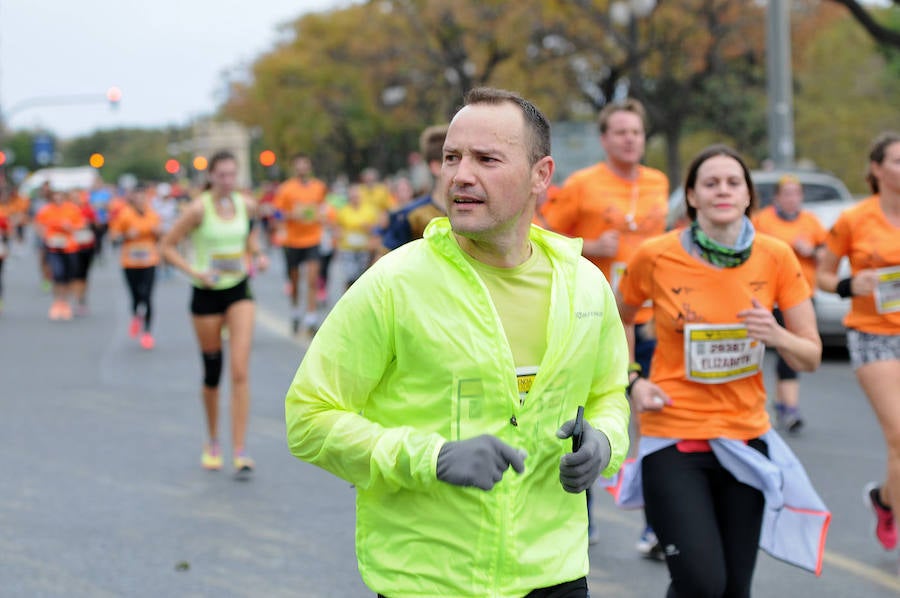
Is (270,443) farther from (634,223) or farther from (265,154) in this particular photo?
(265,154)

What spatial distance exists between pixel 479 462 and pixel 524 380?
37cm

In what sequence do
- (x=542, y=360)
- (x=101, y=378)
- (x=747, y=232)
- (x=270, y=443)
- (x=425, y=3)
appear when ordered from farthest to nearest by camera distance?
(x=425, y=3)
(x=101, y=378)
(x=270, y=443)
(x=747, y=232)
(x=542, y=360)


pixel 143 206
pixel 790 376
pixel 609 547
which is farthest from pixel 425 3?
pixel 609 547

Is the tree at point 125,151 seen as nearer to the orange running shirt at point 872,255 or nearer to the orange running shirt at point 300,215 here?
the orange running shirt at point 300,215

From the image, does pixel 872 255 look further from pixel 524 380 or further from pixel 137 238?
pixel 137 238

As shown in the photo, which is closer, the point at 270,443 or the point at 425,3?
the point at 270,443

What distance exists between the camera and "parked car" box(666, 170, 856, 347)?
12.8m

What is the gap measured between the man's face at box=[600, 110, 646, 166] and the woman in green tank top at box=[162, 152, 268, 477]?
2.80 meters

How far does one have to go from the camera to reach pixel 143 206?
17.2 meters

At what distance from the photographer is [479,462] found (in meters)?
2.56

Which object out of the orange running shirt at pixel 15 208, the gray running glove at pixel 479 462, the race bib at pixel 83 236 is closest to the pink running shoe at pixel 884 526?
the gray running glove at pixel 479 462

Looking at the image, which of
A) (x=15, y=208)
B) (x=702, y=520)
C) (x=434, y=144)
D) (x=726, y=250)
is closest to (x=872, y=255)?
(x=726, y=250)

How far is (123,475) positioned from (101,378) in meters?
4.83

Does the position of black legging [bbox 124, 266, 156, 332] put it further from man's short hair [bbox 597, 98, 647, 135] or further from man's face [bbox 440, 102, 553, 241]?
man's face [bbox 440, 102, 553, 241]
